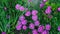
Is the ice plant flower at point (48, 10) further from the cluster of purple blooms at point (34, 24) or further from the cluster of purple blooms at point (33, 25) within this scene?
the cluster of purple blooms at point (33, 25)

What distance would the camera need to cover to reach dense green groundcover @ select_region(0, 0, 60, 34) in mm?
2891

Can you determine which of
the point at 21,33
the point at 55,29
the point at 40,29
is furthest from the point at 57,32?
the point at 21,33

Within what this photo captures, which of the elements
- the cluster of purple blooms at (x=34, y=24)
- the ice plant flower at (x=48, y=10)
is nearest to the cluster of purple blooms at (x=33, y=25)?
the cluster of purple blooms at (x=34, y=24)

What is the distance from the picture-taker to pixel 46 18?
291 cm

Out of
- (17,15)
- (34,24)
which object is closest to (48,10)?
(34,24)

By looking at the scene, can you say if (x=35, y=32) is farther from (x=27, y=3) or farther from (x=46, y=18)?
(x=27, y=3)

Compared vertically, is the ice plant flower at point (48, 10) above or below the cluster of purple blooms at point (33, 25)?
above

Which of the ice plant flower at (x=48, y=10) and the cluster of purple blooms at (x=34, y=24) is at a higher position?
the ice plant flower at (x=48, y=10)

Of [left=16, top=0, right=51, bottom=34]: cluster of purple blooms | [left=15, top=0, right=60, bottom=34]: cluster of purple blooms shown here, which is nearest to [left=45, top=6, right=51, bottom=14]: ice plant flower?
[left=15, top=0, right=60, bottom=34]: cluster of purple blooms

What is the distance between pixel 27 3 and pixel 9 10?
10.9 inches

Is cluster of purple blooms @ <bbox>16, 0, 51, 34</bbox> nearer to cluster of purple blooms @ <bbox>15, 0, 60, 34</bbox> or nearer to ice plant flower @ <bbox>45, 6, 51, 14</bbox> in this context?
cluster of purple blooms @ <bbox>15, 0, 60, 34</bbox>

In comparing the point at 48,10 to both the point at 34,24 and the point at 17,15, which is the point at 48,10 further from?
the point at 17,15

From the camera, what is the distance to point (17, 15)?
3.04 metres

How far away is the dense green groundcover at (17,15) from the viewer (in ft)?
9.48
